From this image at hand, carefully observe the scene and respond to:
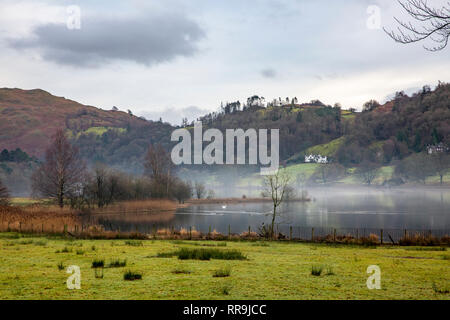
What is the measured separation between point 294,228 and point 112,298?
5928 centimetres

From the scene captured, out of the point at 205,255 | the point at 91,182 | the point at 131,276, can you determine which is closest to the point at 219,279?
the point at 131,276

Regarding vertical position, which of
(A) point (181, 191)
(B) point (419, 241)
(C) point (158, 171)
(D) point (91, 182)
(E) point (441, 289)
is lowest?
(B) point (419, 241)

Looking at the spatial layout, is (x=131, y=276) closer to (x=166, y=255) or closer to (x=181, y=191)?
(x=166, y=255)

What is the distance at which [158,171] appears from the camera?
129875 millimetres

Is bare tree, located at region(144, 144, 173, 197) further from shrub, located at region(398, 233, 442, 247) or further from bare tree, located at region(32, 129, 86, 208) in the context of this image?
shrub, located at region(398, 233, 442, 247)

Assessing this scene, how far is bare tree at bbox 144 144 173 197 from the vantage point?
125419 mm

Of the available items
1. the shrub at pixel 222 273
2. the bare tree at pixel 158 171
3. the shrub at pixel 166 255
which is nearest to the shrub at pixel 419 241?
the shrub at pixel 166 255

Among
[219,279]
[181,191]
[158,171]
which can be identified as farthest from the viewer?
[181,191]

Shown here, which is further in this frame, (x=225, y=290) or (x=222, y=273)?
(x=222, y=273)

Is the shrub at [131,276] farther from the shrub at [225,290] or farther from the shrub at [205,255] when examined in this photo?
the shrub at [205,255]

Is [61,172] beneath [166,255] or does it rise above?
above

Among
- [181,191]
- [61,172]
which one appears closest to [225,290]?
[61,172]

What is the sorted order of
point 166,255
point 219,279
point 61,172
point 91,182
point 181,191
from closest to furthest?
point 219,279 < point 166,255 < point 61,172 < point 91,182 < point 181,191
